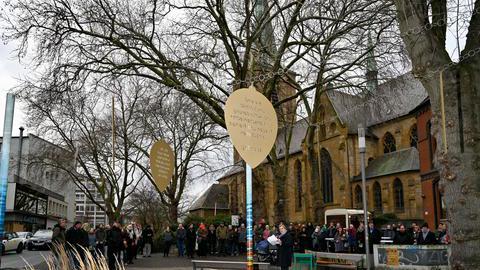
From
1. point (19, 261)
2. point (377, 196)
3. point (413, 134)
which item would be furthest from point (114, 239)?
point (413, 134)

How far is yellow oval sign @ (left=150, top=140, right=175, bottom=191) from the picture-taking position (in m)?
10.4

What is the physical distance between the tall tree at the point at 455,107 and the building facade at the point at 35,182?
1159 inches

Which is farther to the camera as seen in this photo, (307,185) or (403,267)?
(307,185)

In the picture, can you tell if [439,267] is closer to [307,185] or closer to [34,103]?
[34,103]

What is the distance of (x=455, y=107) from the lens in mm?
8758

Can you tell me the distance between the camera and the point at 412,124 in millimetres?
45188

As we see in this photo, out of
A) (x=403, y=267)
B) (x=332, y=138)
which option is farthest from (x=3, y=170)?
Answer: (x=332, y=138)

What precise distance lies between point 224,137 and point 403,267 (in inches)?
744

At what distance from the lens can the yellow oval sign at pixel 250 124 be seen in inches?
266

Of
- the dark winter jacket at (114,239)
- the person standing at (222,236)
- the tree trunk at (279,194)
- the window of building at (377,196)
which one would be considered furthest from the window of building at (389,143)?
the dark winter jacket at (114,239)

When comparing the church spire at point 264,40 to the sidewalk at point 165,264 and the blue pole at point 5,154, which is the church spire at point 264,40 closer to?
the sidewalk at point 165,264

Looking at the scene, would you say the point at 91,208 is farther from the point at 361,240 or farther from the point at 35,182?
the point at 361,240

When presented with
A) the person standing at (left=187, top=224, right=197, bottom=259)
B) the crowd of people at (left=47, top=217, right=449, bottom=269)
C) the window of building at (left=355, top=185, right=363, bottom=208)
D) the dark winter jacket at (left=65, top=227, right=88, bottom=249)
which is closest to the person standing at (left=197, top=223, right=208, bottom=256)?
the crowd of people at (left=47, top=217, right=449, bottom=269)

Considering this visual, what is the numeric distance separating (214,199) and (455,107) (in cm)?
7106
